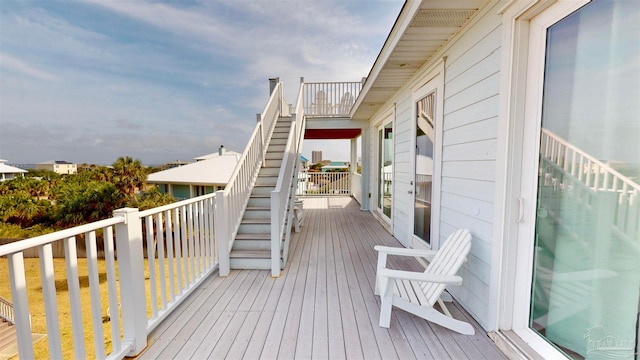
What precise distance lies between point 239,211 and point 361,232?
2414 mm

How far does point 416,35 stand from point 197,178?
11.1 metres

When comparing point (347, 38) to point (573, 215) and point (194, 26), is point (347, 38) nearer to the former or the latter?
point (194, 26)

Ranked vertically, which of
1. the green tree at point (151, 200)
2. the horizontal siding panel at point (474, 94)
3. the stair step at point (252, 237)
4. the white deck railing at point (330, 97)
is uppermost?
the white deck railing at point (330, 97)

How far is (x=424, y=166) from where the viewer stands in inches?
131

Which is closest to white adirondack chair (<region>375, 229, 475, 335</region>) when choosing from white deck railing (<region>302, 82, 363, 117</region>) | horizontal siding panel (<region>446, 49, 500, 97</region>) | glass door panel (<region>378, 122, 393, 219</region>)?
horizontal siding panel (<region>446, 49, 500, 97</region>)

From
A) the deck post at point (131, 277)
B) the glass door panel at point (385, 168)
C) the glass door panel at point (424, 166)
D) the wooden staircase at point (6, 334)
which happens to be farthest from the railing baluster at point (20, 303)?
the wooden staircase at point (6, 334)

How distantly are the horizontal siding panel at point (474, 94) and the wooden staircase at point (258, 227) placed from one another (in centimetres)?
263

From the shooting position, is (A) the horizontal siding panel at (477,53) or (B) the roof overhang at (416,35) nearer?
(A) the horizontal siding panel at (477,53)

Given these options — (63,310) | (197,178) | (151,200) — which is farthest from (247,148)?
(197,178)

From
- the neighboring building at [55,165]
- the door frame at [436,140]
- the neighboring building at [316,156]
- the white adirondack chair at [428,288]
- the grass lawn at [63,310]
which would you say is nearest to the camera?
the white adirondack chair at [428,288]

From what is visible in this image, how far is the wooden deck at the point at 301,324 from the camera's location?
5.66 feet

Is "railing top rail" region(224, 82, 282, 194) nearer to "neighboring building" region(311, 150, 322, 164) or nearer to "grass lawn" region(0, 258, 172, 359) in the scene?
"grass lawn" region(0, 258, 172, 359)

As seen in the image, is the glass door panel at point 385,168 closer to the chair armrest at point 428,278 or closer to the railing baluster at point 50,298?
the chair armrest at point 428,278

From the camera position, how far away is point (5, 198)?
502 inches
